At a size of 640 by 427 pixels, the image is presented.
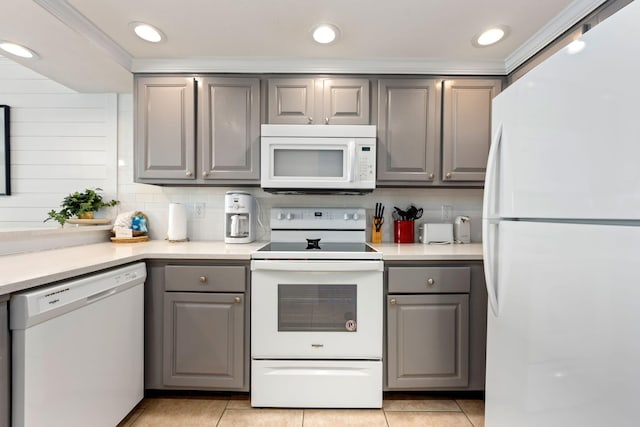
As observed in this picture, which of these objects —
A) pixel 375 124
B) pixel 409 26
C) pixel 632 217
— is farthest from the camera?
pixel 375 124

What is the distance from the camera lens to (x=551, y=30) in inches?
68.5

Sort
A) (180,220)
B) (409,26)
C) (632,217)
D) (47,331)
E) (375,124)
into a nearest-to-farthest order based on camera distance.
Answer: (632,217) < (47,331) < (409,26) < (375,124) < (180,220)

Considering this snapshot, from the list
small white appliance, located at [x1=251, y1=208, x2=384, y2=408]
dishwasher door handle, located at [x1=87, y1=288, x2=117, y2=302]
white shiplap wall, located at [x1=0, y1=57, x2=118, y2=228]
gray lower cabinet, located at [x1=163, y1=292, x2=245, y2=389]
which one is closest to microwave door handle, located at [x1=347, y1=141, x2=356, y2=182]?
small white appliance, located at [x1=251, y1=208, x2=384, y2=408]

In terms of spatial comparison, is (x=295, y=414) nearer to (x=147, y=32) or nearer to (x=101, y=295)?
(x=101, y=295)

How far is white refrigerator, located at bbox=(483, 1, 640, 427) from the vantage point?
79 cm

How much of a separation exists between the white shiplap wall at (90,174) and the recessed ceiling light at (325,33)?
1069 mm

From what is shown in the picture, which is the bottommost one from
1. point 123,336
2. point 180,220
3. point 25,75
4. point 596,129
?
point 123,336

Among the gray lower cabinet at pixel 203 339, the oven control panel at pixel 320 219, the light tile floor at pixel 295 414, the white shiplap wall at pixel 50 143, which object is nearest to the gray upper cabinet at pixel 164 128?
the white shiplap wall at pixel 50 143

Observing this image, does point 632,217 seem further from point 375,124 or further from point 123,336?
point 123,336

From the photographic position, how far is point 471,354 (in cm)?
185

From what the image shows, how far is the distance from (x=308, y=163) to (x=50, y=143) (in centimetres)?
208

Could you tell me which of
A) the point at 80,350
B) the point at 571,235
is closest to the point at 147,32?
the point at 80,350

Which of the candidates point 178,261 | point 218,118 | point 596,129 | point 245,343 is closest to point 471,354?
point 245,343

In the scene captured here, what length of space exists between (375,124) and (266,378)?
5.66 feet
